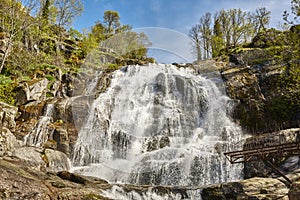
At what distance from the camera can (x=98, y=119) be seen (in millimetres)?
16047

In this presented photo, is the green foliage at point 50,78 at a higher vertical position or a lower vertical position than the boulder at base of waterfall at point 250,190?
higher

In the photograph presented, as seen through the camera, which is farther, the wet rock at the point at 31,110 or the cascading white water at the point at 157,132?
the wet rock at the point at 31,110

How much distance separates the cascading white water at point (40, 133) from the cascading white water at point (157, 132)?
1.67 metres

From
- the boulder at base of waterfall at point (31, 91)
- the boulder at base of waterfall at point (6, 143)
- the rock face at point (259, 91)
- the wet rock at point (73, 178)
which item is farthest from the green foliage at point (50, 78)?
the wet rock at point (73, 178)

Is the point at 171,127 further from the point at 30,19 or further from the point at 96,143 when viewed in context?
the point at 30,19

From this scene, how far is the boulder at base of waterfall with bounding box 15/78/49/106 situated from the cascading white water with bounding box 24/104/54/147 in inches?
111

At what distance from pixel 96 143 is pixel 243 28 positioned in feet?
85.9

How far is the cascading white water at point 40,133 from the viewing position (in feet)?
45.2

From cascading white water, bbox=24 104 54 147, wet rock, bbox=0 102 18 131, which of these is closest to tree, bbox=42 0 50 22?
cascading white water, bbox=24 104 54 147

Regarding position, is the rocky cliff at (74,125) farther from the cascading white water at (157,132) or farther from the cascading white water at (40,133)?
the cascading white water at (157,132)

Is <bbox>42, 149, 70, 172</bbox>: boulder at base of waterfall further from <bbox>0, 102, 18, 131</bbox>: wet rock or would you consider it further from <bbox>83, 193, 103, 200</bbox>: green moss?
<bbox>83, 193, 103, 200</bbox>: green moss

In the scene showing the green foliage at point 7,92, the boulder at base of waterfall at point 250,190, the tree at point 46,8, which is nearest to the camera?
the boulder at base of waterfall at point 250,190

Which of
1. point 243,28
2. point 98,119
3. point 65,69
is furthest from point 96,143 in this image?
point 243,28

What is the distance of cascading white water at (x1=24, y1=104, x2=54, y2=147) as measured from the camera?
13.8m
